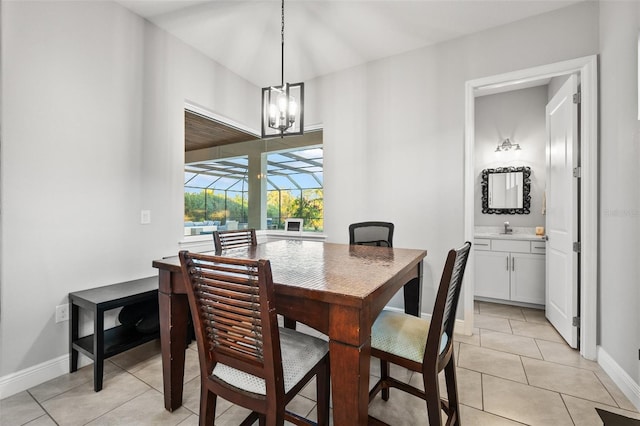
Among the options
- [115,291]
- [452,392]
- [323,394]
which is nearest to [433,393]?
[452,392]

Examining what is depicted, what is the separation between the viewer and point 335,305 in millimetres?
1075

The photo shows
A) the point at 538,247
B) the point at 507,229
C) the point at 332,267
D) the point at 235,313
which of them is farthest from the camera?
the point at 507,229

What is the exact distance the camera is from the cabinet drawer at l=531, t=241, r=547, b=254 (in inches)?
131

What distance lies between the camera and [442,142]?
116 inches

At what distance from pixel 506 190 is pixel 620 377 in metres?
2.49

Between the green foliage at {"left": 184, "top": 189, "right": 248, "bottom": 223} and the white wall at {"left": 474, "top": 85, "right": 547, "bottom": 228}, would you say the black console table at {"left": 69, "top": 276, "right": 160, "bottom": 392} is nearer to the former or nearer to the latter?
the green foliage at {"left": 184, "top": 189, "right": 248, "bottom": 223}

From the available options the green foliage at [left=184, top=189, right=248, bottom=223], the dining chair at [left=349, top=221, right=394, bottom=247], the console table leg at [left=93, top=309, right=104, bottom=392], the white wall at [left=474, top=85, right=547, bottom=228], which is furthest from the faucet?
the console table leg at [left=93, top=309, right=104, bottom=392]

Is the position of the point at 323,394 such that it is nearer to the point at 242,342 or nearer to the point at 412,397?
the point at 242,342

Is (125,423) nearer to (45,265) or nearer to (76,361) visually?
(76,361)

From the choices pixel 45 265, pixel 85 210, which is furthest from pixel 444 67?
→ pixel 45 265

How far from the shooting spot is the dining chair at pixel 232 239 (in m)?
2.25

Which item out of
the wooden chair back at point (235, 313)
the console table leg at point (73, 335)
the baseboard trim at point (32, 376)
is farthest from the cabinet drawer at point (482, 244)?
the baseboard trim at point (32, 376)

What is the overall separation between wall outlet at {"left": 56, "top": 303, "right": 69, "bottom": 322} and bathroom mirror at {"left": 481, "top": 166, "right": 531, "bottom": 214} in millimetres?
4591

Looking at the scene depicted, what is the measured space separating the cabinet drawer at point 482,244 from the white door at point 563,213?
0.65m
